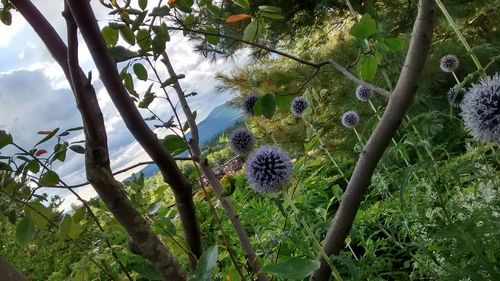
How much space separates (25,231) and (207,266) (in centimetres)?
26

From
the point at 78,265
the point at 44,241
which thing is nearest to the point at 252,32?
the point at 78,265

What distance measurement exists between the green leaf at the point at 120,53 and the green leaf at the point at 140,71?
0.24 feet

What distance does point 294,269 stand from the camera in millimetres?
453

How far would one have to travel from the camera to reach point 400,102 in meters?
0.48

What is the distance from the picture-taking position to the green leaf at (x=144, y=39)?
59cm

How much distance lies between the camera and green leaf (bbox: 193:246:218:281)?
0.45m

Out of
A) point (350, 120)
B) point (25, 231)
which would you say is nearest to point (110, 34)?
point (25, 231)

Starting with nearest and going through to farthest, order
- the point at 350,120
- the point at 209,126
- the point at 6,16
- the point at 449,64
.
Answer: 1. the point at 6,16
2. the point at 209,126
3. the point at 350,120
4. the point at 449,64

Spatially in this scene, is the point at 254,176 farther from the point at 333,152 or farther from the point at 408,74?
the point at 333,152

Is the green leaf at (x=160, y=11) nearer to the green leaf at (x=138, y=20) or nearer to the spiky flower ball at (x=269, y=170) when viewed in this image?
the green leaf at (x=138, y=20)

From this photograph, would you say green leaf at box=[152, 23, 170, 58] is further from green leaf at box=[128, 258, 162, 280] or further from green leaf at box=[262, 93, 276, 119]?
green leaf at box=[128, 258, 162, 280]

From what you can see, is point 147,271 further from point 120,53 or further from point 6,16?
point 6,16

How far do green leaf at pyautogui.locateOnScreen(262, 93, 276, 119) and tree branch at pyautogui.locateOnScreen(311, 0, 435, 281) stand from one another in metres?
0.12

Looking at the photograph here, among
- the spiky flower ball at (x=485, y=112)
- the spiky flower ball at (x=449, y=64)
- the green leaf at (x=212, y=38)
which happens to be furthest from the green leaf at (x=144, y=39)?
the spiky flower ball at (x=449, y=64)
